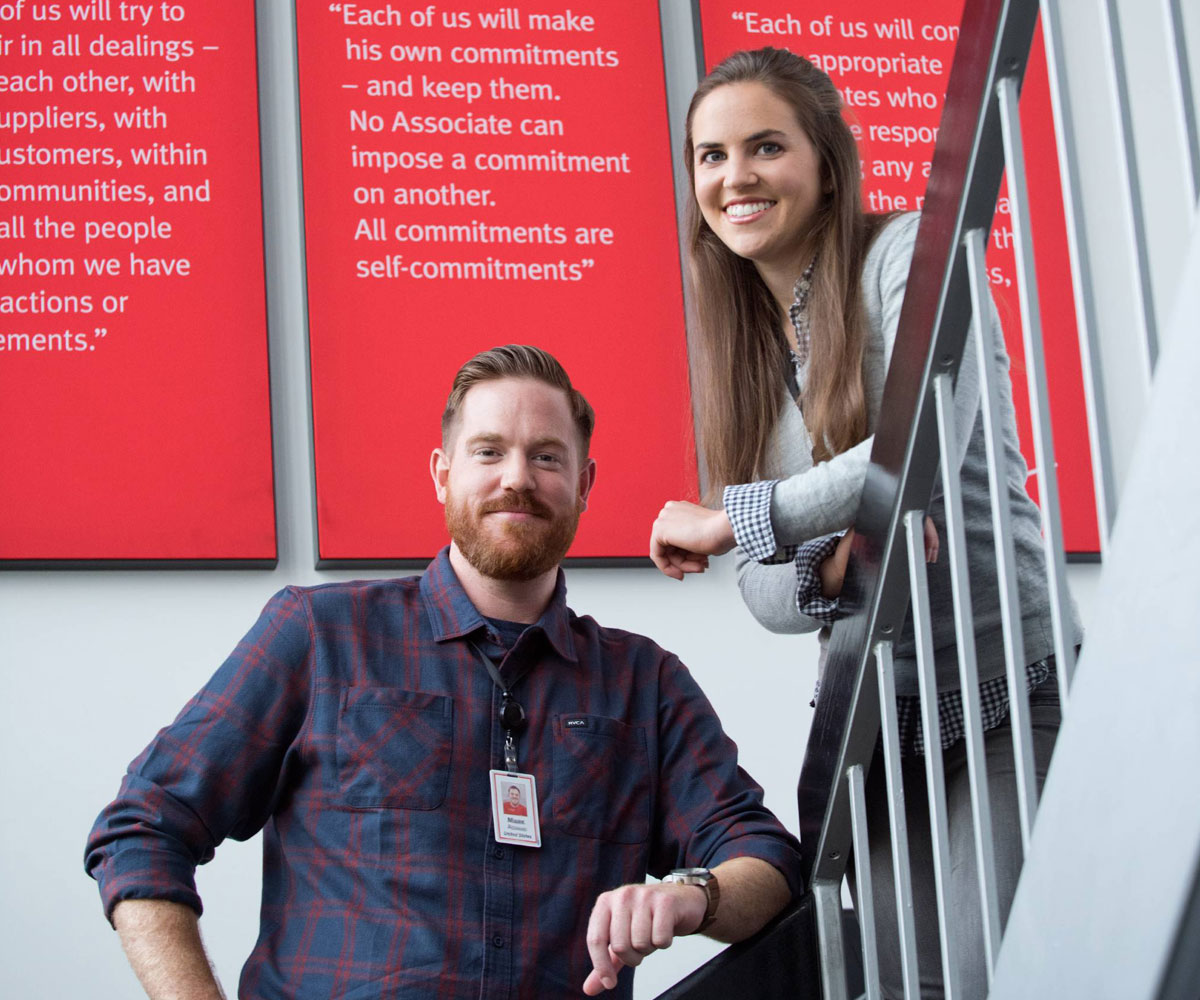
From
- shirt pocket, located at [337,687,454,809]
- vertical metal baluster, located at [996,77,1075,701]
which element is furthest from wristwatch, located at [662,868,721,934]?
vertical metal baluster, located at [996,77,1075,701]

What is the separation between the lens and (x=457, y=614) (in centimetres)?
191

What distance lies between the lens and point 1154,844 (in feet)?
2.90

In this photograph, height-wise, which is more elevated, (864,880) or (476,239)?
(476,239)

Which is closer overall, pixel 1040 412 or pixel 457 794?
pixel 1040 412

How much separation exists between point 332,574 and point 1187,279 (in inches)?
81.3

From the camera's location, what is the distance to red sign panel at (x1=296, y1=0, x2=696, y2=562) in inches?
111

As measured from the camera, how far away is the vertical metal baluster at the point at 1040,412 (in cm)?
106

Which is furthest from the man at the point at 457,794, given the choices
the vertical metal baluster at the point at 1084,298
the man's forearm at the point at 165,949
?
the vertical metal baluster at the point at 1084,298

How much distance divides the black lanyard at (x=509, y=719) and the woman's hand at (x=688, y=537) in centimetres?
34

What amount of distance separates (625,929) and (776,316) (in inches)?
31.7

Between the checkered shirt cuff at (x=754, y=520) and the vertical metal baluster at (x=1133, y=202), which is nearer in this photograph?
the vertical metal baluster at (x=1133, y=202)

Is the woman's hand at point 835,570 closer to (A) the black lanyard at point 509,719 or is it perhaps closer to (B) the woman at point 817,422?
(B) the woman at point 817,422

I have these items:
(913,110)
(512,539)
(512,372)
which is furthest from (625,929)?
(913,110)

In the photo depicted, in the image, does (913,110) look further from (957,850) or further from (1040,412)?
(1040,412)
